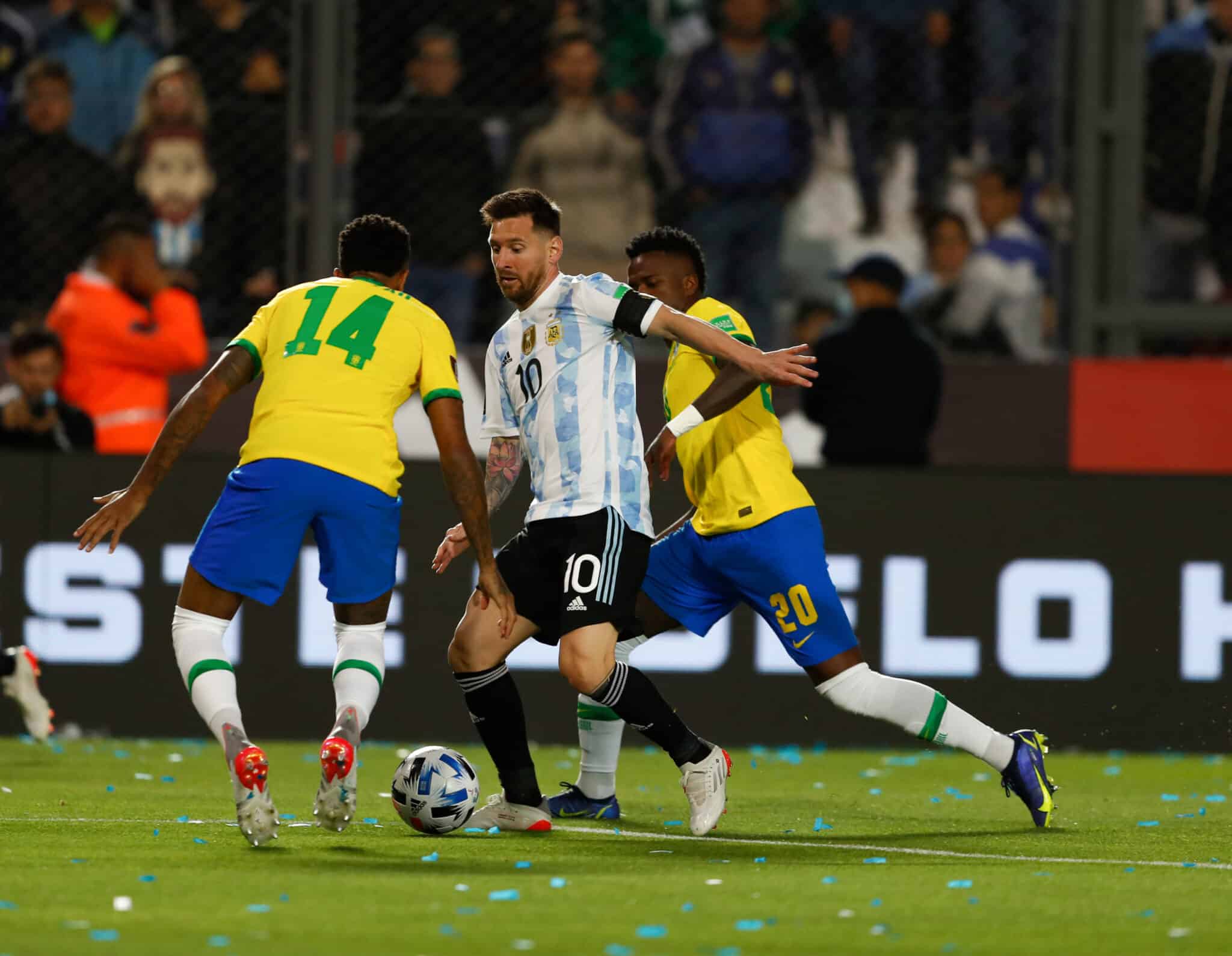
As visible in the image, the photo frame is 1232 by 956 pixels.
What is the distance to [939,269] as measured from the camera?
11.1m

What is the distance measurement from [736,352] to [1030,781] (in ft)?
6.11

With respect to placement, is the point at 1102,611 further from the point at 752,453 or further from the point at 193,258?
the point at 193,258

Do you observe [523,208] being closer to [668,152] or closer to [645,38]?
[668,152]

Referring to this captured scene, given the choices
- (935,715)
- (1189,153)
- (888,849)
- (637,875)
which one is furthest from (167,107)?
(637,875)

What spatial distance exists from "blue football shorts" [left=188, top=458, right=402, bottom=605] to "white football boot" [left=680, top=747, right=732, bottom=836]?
113 centimetres

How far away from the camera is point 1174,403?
10328 mm

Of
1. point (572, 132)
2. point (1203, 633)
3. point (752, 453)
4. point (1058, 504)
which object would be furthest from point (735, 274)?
point (752, 453)

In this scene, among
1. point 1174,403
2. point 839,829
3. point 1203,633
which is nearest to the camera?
point 839,829

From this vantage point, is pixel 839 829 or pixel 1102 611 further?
pixel 1102 611

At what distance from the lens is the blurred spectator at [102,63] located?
1107cm

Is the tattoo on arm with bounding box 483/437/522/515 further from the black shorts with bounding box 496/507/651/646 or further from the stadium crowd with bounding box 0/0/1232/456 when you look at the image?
the stadium crowd with bounding box 0/0/1232/456

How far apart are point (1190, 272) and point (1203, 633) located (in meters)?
2.19

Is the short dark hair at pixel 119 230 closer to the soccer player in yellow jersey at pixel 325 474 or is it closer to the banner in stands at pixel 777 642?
the banner in stands at pixel 777 642

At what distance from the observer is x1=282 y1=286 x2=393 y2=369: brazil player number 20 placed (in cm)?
623
